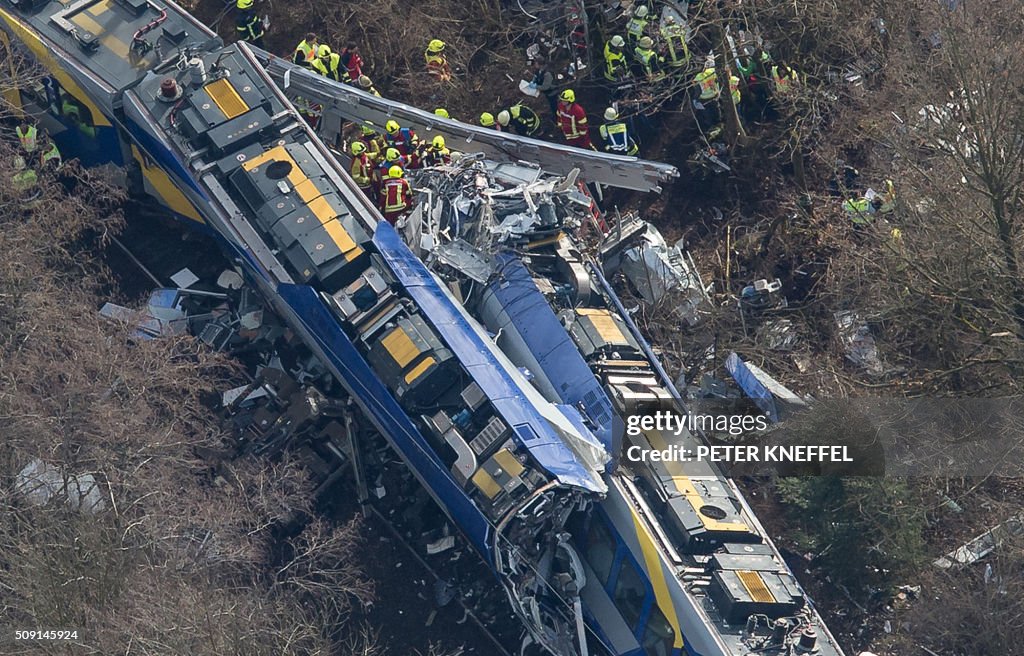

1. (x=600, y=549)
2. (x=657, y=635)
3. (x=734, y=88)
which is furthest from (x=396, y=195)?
(x=657, y=635)

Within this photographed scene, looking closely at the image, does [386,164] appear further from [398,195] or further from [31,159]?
[31,159]

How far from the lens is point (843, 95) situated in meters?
30.1

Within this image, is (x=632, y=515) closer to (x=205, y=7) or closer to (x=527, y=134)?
(x=527, y=134)

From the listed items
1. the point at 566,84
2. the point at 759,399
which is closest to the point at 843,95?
the point at 566,84

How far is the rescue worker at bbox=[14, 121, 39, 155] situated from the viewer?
26438 millimetres

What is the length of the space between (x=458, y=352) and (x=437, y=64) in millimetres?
8328

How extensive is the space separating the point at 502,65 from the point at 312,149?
616 cm

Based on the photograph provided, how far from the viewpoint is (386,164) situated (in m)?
27.3

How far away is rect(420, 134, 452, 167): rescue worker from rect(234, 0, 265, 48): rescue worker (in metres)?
5.12

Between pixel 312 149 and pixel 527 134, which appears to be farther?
pixel 527 134

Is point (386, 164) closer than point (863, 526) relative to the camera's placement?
No

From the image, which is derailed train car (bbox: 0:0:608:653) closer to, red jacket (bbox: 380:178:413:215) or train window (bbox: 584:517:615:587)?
train window (bbox: 584:517:615:587)

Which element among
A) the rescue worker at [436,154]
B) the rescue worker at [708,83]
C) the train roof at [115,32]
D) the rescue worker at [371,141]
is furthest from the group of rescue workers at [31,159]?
the rescue worker at [708,83]

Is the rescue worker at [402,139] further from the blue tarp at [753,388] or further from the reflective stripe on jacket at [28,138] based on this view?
the blue tarp at [753,388]
